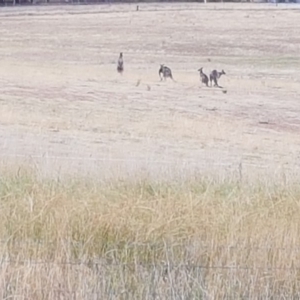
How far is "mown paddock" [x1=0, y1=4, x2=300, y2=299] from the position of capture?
4.95m

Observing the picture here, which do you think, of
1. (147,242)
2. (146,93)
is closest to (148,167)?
(147,242)

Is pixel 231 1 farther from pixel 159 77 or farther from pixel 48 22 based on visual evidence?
pixel 159 77

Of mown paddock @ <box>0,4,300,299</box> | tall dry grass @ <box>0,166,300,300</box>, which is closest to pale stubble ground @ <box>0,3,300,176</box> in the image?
mown paddock @ <box>0,4,300,299</box>

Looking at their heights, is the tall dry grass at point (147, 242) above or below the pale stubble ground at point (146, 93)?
above

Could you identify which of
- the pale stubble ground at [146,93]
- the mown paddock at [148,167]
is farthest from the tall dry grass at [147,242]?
the pale stubble ground at [146,93]

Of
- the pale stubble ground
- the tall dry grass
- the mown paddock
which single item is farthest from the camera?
the pale stubble ground

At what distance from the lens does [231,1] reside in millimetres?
63844

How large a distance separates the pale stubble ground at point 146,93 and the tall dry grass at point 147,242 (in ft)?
6.07

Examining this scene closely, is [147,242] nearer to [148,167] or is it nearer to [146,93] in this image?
[148,167]

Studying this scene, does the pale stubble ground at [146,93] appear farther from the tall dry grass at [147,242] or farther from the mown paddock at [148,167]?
the tall dry grass at [147,242]

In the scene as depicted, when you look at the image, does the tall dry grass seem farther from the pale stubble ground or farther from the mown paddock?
the pale stubble ground

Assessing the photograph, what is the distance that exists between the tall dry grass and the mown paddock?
1 cm

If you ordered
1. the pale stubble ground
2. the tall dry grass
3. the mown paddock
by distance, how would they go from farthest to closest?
the pale stubble ground < the mown paddock < the tall dry grass

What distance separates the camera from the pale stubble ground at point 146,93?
485 inches
